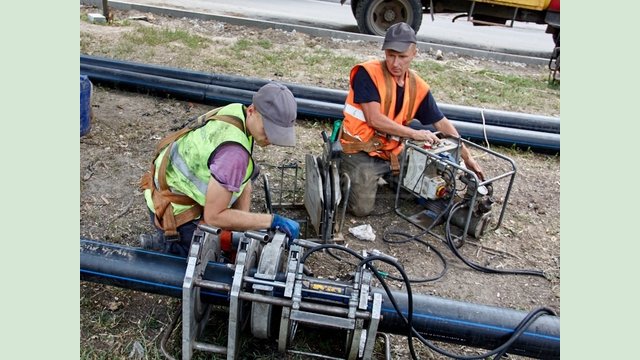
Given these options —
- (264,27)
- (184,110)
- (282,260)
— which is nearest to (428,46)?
(264,27)

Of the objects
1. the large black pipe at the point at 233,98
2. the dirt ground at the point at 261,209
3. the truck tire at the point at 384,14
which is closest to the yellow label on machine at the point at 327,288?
the dirt ground at the point at 261,209

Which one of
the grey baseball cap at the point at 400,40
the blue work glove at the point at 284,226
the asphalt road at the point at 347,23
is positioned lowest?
the blue work glove at the point at 284,226

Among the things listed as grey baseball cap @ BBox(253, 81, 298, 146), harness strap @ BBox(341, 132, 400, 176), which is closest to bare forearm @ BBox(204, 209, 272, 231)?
grey baseball cap @ BBox(253, 81, 298, 146)

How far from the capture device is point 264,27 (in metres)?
10.1

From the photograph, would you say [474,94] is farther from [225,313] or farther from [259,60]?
[225,313]

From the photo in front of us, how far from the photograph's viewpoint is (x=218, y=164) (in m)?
2.67

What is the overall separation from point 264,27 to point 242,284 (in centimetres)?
823

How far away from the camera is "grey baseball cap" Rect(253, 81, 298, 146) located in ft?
8.88

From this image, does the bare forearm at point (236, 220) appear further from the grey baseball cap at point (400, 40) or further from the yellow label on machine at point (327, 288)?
the grey baseball cap at point (400, 40)

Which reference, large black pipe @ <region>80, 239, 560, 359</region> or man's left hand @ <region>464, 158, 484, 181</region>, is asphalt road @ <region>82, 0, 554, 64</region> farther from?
large black pipe @ <region>80, 239, 560, 359</region>

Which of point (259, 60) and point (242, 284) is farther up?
point (259, 60)

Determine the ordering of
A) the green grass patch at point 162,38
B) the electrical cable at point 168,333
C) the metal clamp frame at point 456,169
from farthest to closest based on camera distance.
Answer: the green grass patch at point 162,38 → the metal clamp frame at point 456,169 → the electrical cable at point 168,333

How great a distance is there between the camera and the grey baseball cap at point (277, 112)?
271 cm

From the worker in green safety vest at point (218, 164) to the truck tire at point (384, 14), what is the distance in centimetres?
808
